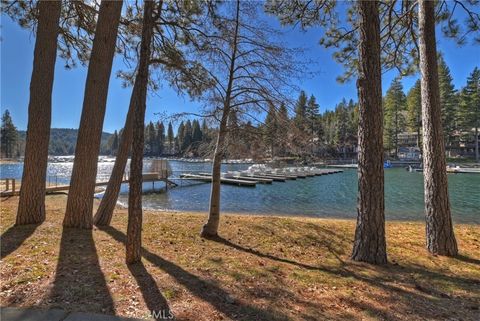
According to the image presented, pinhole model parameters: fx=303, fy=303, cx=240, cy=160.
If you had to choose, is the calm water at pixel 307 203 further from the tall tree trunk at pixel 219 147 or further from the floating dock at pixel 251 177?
the tall tree trunk at pixel 219 147

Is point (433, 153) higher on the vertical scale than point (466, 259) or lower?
higher

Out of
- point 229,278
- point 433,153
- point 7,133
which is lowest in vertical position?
point 229,278

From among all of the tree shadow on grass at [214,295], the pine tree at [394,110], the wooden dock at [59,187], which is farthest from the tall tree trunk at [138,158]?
the pine tree at [394,110]

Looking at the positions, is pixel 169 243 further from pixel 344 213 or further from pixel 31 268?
pixel 344 213

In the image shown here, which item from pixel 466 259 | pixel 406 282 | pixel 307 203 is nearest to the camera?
pixel 406 282

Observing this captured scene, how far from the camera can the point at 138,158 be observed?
3.48m

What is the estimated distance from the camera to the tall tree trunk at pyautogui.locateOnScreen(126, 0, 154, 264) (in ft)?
11.4

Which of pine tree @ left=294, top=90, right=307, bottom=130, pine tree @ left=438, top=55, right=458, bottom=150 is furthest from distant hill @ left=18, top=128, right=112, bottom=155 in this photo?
pine tree @ left=294, top=90, right=307, bottom=130

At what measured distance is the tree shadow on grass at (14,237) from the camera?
3.94 metres

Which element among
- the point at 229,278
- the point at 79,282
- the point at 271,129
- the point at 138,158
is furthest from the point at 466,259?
the point at 79,282

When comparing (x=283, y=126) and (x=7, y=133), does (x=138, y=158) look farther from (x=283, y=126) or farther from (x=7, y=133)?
(x=7, y=133)

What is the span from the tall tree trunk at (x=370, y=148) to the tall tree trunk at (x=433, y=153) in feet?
4.02

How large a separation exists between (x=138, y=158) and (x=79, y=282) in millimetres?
→ 1384

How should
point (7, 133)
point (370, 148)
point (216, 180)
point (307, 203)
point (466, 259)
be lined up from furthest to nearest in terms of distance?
point (7, 133) → point (307, 203) → point (216, 180) → point (466, 259) → point (370, 148)
